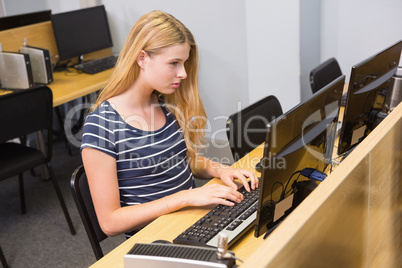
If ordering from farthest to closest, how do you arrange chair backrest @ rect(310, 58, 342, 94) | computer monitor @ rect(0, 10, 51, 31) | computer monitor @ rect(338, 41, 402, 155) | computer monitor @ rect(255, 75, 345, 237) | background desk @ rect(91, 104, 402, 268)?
computer monitor @ rect(0, 10, 51, 31) < chair backrest @ rect(310, 58, 342, 94) < computer monitor @ rect(338, 41, 402, 155) < computer monitor @ rect(255, 75, 345, 237) < background desk @ rect(91, 104, 402, 268)

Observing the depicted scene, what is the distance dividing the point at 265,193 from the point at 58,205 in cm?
227

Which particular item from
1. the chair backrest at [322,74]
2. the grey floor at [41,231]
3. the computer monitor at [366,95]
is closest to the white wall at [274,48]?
the chair backrest at [322,74]

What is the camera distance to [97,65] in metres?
3.58

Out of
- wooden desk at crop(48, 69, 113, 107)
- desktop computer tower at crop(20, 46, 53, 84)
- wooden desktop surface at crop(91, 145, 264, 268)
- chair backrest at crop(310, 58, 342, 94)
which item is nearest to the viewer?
wooden desktop surface at crop(91, 145, 264, 268)

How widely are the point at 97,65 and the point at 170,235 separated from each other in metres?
2.42

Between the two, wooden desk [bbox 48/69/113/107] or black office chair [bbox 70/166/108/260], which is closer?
black office chair [bbox 70/166/108/260]

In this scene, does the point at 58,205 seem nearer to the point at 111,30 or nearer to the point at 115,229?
the point at 111,30

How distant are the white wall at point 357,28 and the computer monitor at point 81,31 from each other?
5.32ft

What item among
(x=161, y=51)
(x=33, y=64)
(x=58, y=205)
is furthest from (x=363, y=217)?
(x=33, y=64)

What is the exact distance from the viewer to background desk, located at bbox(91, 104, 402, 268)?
82 cm

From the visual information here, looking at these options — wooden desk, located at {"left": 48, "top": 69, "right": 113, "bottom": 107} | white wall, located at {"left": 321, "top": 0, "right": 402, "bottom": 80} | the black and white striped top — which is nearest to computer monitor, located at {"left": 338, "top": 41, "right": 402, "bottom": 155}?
the black and white striped top

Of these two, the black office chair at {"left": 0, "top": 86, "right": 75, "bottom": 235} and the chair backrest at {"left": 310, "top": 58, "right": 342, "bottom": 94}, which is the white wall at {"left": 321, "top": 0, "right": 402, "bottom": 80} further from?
the black office chair at {"left": 0, "top": 86, "right": 75, "bottom": 235}

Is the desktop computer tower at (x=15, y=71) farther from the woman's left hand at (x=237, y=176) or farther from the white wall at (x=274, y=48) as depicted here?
the woman's left hand at (x=237, y=176)

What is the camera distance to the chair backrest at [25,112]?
99.4 inches
